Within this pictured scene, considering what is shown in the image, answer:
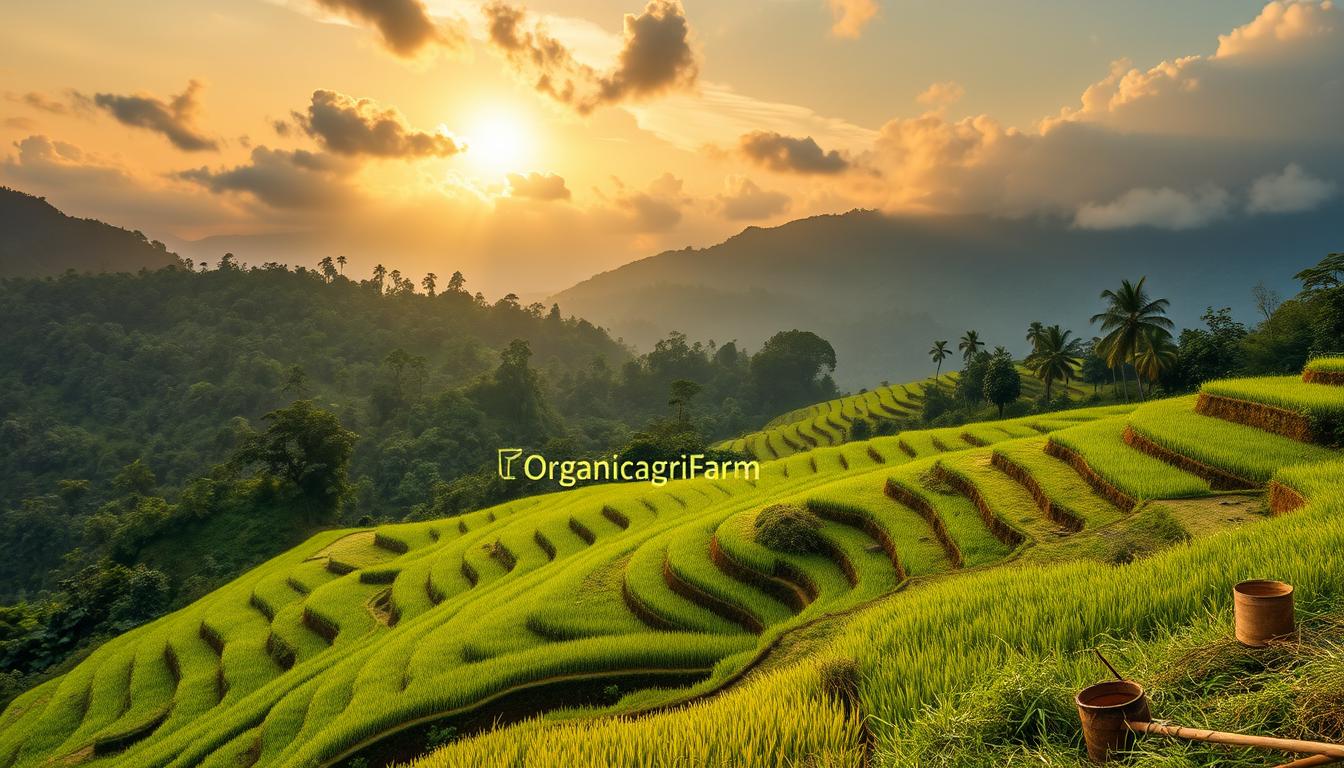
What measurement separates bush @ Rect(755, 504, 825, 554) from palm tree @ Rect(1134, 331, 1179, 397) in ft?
121

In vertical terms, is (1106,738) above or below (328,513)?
above

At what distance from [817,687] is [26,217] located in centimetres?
23990

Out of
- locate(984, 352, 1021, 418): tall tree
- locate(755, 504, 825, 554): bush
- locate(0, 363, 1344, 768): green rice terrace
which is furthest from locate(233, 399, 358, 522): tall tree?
locate(984, 352, 1021, 418): tall tree

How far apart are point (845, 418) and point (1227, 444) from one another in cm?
6122

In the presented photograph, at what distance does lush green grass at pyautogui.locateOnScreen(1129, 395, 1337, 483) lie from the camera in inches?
444

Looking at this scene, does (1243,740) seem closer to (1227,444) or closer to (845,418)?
(1227,444)

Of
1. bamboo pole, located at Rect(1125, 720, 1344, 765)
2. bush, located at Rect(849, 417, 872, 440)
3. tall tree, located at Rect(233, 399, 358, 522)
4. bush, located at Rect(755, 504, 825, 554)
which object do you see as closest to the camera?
bamboo pole, located at Rect(1125, 720, 1344, 765)

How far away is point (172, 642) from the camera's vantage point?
21.2 m

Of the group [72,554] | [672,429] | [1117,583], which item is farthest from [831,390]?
[1117,583]

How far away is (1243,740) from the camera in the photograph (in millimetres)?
2502

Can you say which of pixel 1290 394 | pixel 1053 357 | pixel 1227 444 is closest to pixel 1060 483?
pixel 1227 444

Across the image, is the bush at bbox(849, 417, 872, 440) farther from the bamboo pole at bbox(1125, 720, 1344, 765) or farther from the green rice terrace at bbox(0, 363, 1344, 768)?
the bamboo pole at bbox(1125, 720, 1344, 765)

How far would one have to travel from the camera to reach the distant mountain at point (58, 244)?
502 feet

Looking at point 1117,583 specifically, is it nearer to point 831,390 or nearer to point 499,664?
point 499,664
